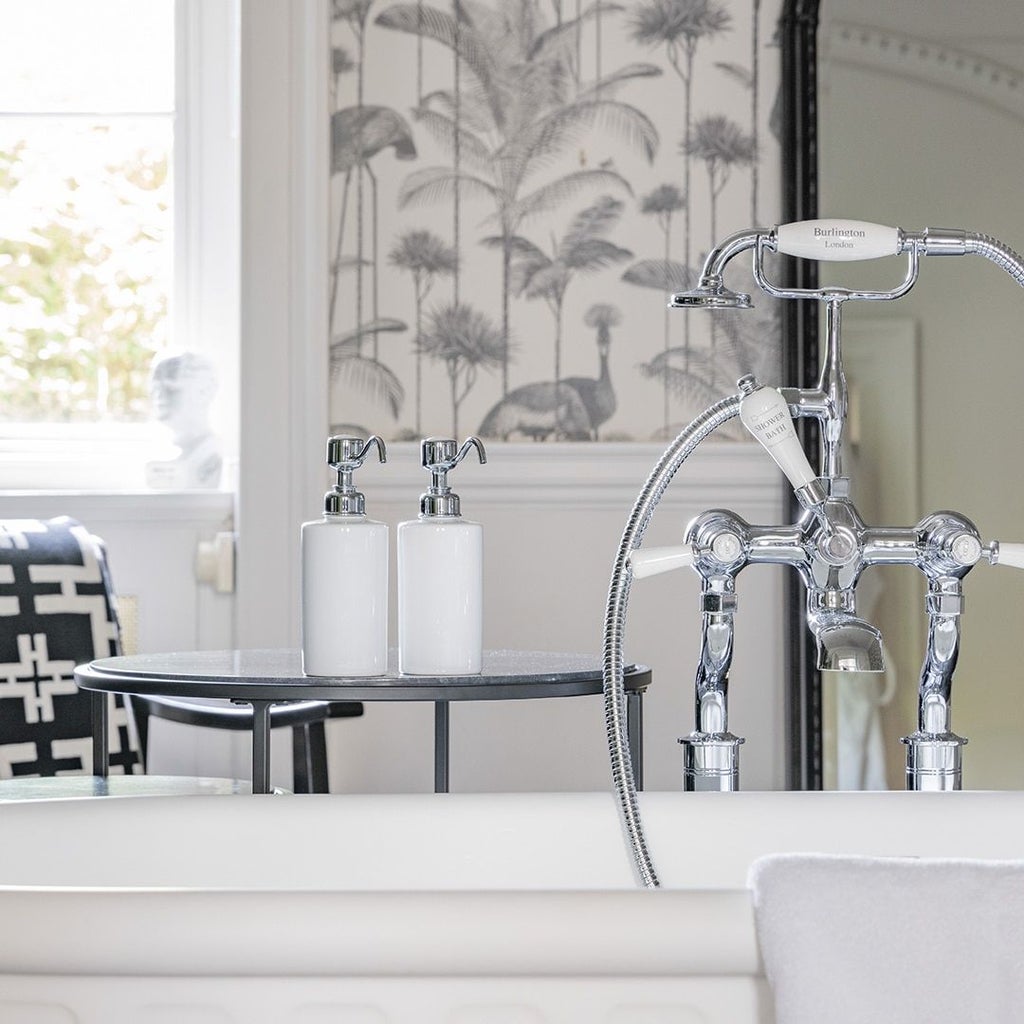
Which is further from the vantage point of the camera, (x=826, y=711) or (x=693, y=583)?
(x=693, y=583)

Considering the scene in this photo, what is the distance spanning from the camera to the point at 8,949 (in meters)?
0.79

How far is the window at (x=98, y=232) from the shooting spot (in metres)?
2.58

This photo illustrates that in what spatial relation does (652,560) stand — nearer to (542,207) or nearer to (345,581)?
(345,581)

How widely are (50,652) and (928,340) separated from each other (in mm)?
1454

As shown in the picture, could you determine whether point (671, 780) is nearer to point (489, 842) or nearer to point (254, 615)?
point (254, 615)

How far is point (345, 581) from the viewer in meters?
1.36

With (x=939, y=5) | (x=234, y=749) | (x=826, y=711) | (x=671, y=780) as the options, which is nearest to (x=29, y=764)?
(x=234, y=749)

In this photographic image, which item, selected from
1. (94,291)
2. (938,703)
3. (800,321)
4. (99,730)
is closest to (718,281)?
(938,703)

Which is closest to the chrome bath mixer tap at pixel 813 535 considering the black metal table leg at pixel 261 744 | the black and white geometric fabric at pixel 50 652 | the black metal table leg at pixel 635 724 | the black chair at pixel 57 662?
the black metal table leg at pixel 635 724

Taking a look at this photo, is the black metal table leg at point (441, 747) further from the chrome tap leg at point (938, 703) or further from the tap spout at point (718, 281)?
the tap spout at point (718, 281)

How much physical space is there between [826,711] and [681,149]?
1.00 m

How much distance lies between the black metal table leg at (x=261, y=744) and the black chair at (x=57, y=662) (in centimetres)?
49

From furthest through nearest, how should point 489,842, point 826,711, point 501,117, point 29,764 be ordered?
point 501,117 → point 826,711 → point 29,764 → point 489,842

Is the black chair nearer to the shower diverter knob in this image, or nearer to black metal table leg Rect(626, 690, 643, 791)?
black metal table leg Rect(626, 690, 643, 791)
